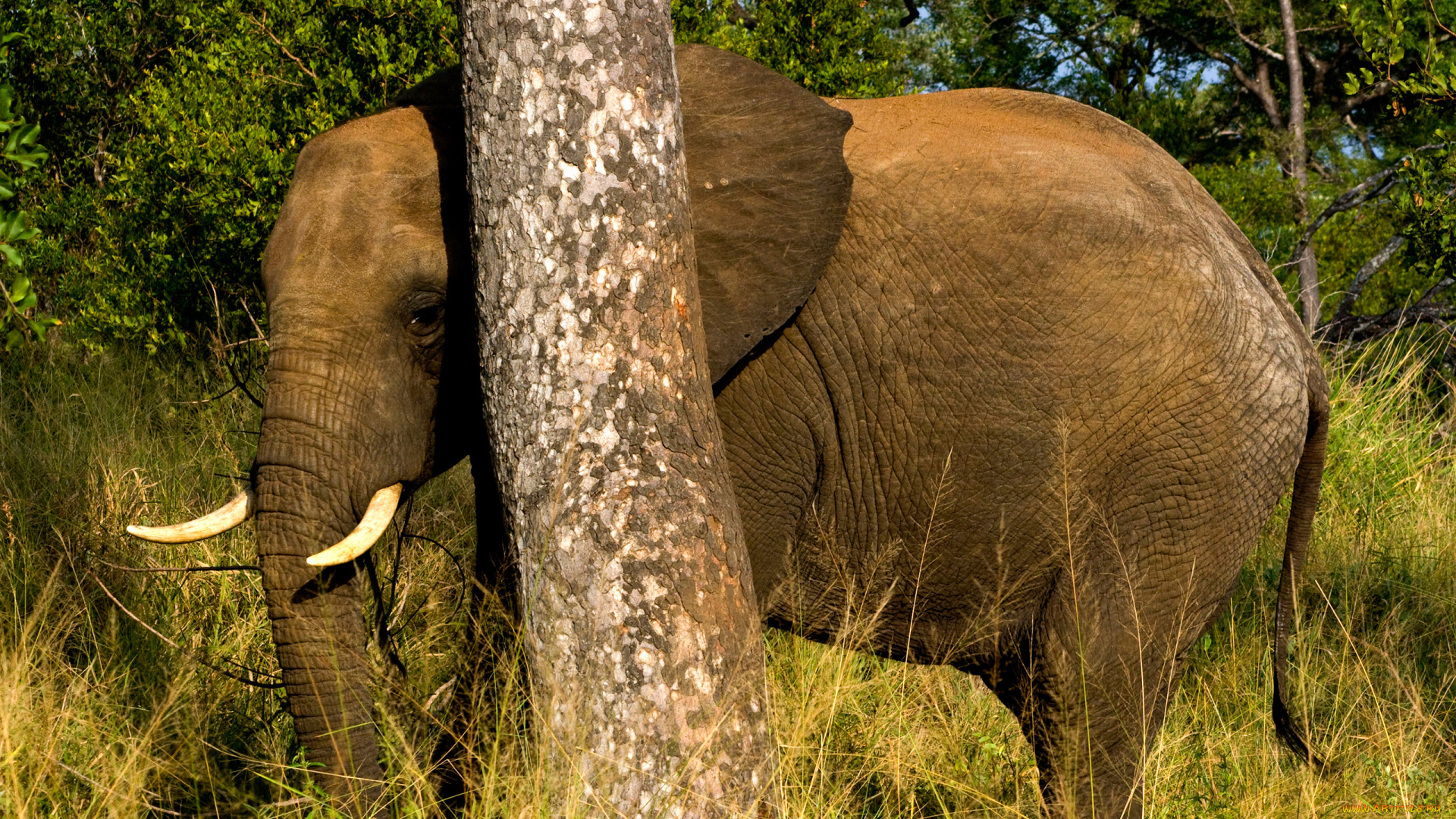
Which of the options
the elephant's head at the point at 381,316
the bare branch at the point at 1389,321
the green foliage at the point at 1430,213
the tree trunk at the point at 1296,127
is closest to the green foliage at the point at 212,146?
the elephant's head at the point at 381,316

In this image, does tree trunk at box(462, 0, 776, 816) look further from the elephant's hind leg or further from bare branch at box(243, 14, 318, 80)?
bare branch at box(243, 14, 318, 80)

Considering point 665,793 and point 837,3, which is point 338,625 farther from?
point 837,3

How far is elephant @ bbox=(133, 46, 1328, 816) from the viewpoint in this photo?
3.30 meters

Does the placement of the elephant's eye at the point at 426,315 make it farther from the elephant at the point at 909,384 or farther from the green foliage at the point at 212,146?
the green foliage at the point at 212,146

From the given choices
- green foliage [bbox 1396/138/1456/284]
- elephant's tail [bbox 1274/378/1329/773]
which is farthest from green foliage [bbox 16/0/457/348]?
green foliage [bbox 1396/138/1456/284]

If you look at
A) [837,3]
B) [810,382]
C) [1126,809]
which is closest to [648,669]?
[810,382]

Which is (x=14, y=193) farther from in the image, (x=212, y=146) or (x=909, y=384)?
(x=212, y=146)

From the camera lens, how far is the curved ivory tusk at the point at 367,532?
3.09 metres

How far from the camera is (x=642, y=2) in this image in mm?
2904

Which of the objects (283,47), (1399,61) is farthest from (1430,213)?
(283,47)

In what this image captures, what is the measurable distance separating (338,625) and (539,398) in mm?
924

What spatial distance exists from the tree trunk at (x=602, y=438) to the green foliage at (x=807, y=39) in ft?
14.7

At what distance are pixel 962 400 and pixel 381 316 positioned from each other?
1.61 metres

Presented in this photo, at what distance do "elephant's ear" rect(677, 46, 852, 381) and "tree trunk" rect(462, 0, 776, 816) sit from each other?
0.62 meters
